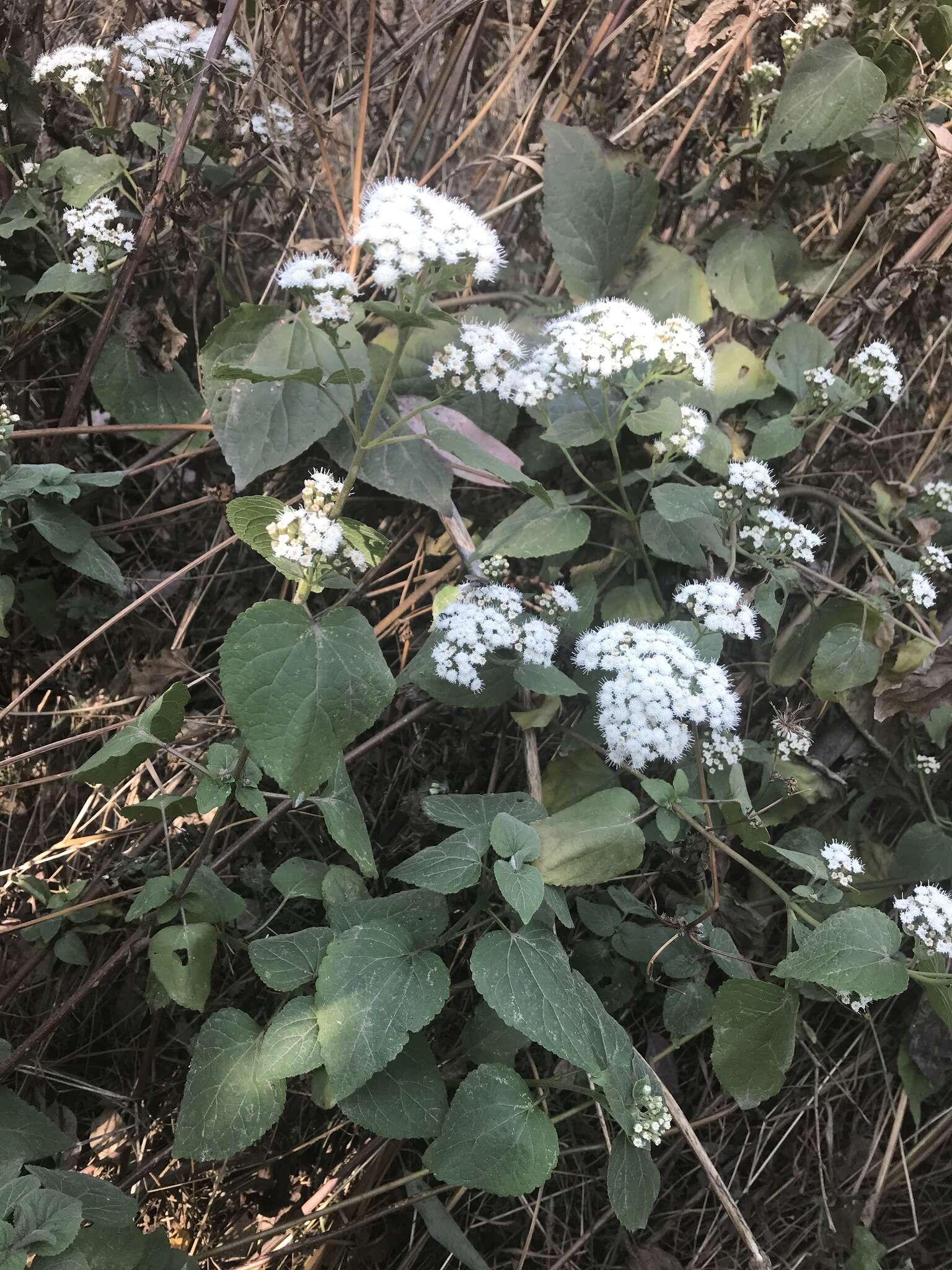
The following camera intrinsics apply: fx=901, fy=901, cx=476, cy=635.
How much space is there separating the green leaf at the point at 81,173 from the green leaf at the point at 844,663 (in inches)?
73.9

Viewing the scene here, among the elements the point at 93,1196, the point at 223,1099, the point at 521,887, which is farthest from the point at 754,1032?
the point at 93,1196

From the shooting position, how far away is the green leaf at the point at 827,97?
2.12 m

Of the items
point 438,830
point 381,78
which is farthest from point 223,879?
point 381,78

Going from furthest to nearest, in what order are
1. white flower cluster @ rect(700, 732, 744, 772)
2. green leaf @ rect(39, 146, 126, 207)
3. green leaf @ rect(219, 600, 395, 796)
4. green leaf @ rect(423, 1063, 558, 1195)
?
green leaf @ rect(39, 146, 126, 207) → white flower cluster @ rect(700, 732, 744, 772) → green leaf @ rect(423, 1063, 558, 1195) → green leaf @ rect(219, 600, 395, 796)

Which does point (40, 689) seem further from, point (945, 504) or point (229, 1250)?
point (945, 504)

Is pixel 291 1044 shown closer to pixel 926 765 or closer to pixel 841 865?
pixel 841 865

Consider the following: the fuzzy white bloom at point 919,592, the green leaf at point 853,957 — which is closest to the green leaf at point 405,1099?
the green leaf at point 853,957

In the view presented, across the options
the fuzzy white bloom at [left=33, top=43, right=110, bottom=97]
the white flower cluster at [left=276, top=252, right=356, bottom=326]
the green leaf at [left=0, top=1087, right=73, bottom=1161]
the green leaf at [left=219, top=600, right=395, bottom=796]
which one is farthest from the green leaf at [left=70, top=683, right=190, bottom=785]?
the fuzzy white bloom at [left=33, top=43, right=110, bottom=97]

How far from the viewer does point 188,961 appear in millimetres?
1577

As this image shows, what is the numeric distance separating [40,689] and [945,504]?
7.25 feet

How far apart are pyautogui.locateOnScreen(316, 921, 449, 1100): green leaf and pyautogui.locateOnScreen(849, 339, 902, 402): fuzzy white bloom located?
1.53 metres

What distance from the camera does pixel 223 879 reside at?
1989 millimetres

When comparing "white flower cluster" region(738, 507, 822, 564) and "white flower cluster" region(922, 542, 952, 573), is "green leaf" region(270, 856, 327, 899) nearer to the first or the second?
"white flower cluster" region(738, 507, 822, 564)

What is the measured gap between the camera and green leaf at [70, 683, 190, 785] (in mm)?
1508
